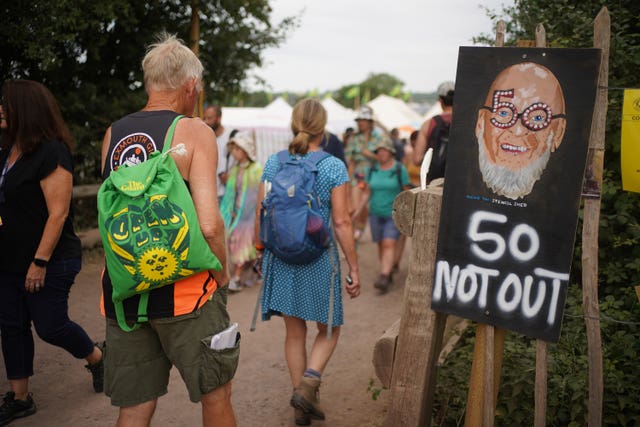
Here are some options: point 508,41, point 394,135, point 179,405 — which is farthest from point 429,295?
point 394,135

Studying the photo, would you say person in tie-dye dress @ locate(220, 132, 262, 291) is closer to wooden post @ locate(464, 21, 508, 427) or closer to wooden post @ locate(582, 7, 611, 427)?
wooden post @ locate(464, 21, 508, 427)

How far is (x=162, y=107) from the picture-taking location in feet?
8.50

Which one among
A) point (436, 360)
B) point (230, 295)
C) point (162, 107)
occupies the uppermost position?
point (162, 107)

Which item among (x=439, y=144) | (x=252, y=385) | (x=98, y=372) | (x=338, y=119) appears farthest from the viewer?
(x=338, y=119)

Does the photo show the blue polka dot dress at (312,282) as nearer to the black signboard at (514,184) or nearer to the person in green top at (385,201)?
the black signboard at (514,184)

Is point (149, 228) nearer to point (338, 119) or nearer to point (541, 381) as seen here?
point (541, 381)

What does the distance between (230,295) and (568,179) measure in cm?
498

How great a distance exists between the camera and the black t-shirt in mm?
3477

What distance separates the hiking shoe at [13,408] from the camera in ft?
12.0

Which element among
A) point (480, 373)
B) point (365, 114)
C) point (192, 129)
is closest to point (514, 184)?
point (480, 373)

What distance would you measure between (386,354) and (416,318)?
261mm

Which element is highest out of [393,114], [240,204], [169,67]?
[393,114]

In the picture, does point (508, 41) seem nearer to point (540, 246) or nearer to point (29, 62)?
point (540, 246)

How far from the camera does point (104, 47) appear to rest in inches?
340
